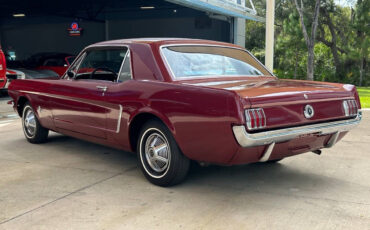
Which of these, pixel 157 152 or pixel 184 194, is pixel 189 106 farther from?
pixel 184 194

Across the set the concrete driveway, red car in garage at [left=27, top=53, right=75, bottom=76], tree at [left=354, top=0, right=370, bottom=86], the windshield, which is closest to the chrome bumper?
the concrete driveway

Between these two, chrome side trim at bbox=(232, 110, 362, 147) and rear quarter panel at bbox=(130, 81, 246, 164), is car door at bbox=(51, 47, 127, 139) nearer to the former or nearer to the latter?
rear quarter panel at bbox=(130, 81, 246, 164)

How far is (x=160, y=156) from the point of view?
4.48 metres

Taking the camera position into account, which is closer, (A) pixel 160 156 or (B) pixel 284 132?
(B) pixel 284 132

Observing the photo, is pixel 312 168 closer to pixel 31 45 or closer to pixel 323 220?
pixel 323 220

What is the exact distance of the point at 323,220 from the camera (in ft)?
11.8

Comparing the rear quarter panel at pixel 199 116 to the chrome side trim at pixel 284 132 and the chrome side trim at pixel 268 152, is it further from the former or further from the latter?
the chrome side trim at pixel 268 152

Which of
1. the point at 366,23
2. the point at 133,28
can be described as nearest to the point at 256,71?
the point at 366,23

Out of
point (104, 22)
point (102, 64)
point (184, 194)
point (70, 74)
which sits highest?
point (104, 22)

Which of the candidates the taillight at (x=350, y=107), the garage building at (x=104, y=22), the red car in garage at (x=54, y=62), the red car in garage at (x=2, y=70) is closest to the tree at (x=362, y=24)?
the garage building at (x=104, y=22)

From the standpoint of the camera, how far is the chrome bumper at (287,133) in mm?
3703

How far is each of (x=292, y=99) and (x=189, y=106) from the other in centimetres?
93

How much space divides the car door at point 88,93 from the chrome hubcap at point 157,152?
579 mm

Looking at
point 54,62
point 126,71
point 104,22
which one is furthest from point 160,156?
point 104,22
